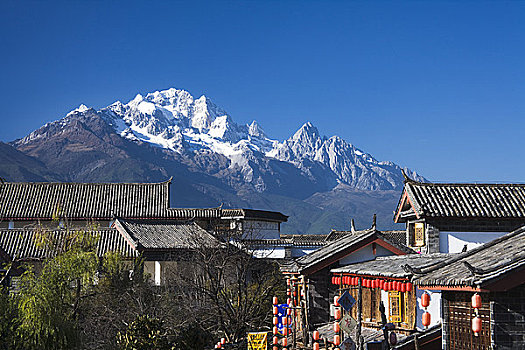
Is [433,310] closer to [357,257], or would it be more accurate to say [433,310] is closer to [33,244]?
[357,257]

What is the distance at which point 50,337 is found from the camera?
16.8m

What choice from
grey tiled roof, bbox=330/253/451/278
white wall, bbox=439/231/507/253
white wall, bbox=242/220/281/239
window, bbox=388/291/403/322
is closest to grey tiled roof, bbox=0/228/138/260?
white wall, bbox=242/220/281/239

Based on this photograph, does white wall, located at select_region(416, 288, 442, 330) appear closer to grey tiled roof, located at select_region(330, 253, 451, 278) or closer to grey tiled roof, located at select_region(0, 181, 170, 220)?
grey tiled roof, located at select_region(330, 253, 451, 278)

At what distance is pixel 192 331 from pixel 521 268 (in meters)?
7.67

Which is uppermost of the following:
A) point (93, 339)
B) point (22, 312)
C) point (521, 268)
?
point (521, 268)

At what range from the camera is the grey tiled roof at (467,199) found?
93.4 feet

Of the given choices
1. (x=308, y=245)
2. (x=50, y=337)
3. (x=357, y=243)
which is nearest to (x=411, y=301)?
(x=357, y=243)

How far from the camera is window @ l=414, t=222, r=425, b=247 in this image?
28828 mm

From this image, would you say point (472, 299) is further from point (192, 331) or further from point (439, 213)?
point (439, 213)

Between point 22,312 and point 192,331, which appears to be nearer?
point 192,331

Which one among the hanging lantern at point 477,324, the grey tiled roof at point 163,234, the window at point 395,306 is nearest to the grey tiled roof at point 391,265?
the window at point 395,306

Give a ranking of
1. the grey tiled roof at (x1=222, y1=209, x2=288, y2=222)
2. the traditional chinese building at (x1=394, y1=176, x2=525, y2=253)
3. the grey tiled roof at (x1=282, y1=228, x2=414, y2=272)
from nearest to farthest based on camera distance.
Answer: the grey tiled roof at (x1=282, y1=228, x2=414, y2=272) → the traditional chinese building at (x1=394, y1=176, x2=525, y2=253) → the grey tiled roof at (x1=222, y1=209, x2=288, y2=222)

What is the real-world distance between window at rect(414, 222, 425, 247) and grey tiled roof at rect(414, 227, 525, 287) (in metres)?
15.2

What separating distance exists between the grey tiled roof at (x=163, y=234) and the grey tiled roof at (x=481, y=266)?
2171 cm
